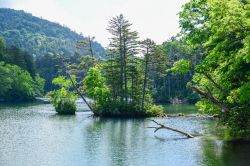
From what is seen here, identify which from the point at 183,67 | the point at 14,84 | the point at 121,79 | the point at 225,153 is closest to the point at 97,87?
the point at 121,79

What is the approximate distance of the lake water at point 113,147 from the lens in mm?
30219

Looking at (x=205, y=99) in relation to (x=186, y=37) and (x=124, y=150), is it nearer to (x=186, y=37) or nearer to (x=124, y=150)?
(x=186, y=37)

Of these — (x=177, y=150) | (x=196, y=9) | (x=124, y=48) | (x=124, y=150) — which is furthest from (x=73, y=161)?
(x=124, y=48)

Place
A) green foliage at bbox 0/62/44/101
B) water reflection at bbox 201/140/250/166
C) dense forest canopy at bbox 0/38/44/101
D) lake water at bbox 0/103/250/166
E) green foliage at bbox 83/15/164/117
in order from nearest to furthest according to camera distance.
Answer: water reflection at bbox 201/140/250/166
lake water at bbox 0/103/250/166
green foliage at bbox 83/15/164/117
green foliage at bbox 0/62/44/101
dense forest canopy at bbox 0/38/44/101

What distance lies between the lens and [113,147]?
36.5m

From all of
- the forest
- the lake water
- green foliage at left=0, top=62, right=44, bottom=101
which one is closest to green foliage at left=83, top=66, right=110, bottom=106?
the forest

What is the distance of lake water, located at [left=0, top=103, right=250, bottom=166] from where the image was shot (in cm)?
3022

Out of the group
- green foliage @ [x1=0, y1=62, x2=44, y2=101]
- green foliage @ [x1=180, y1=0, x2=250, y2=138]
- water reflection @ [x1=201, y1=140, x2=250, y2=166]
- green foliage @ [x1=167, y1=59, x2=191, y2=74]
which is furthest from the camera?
green foliage @ [x1=0, y1=62, x2=44, y2=101]

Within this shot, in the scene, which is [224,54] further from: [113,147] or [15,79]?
[15,79]

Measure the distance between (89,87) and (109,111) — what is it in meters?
6.03

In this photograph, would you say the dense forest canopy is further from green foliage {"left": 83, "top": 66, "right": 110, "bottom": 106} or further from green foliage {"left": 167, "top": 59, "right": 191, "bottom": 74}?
green foliage {"left": 167, "top": 59, "right": 191, "bottom": 74}

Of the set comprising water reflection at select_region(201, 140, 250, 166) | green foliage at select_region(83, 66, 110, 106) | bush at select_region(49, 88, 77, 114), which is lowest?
water reflection at select_region(201, 140, 250, 166)

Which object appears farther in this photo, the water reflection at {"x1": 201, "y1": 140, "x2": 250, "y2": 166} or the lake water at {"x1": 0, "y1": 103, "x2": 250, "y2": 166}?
the lake water at {"x1": 0, "y1": 103, "x2": 250, "y2": 166}

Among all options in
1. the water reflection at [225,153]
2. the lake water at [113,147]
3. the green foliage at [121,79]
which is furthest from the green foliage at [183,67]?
the green foliage at [121,79]
